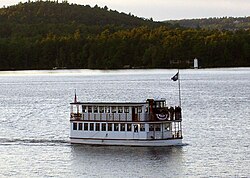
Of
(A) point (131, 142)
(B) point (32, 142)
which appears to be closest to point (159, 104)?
(A) point (131, 142)

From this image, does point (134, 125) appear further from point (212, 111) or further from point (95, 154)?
point (212, 111)

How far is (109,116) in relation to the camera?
66875 millimetres

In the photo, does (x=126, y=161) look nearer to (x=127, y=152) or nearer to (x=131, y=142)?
(x=127, y=152)

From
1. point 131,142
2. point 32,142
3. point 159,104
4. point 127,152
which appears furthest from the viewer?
point 32,142

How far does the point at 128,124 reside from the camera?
215 feet

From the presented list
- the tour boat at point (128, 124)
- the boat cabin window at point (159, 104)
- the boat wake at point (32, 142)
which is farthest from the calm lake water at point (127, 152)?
the boat cabin window at point (159, 104)

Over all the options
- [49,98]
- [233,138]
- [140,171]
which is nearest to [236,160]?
[140,171]

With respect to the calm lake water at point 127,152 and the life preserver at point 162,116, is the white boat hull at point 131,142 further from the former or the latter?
the life preserver at point 162,116

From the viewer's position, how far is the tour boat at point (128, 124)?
6494cm

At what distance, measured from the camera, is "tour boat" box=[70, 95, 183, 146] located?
64.9m

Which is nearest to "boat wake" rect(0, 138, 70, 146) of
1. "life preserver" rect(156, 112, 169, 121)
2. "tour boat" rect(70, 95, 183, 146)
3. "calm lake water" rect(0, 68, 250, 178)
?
"calm lake water" rect(0, 68, 250, 178)

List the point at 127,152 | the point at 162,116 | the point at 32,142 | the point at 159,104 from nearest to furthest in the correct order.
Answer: the point at 127,152
the point at 162,116
the point at 159,104
the point at 32,142

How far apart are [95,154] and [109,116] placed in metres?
4.11

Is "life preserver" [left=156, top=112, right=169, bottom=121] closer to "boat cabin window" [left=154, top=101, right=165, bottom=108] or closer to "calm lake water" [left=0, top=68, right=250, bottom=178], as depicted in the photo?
"boat cabin window" [left=154, top=101, right=165, bottom=108]
